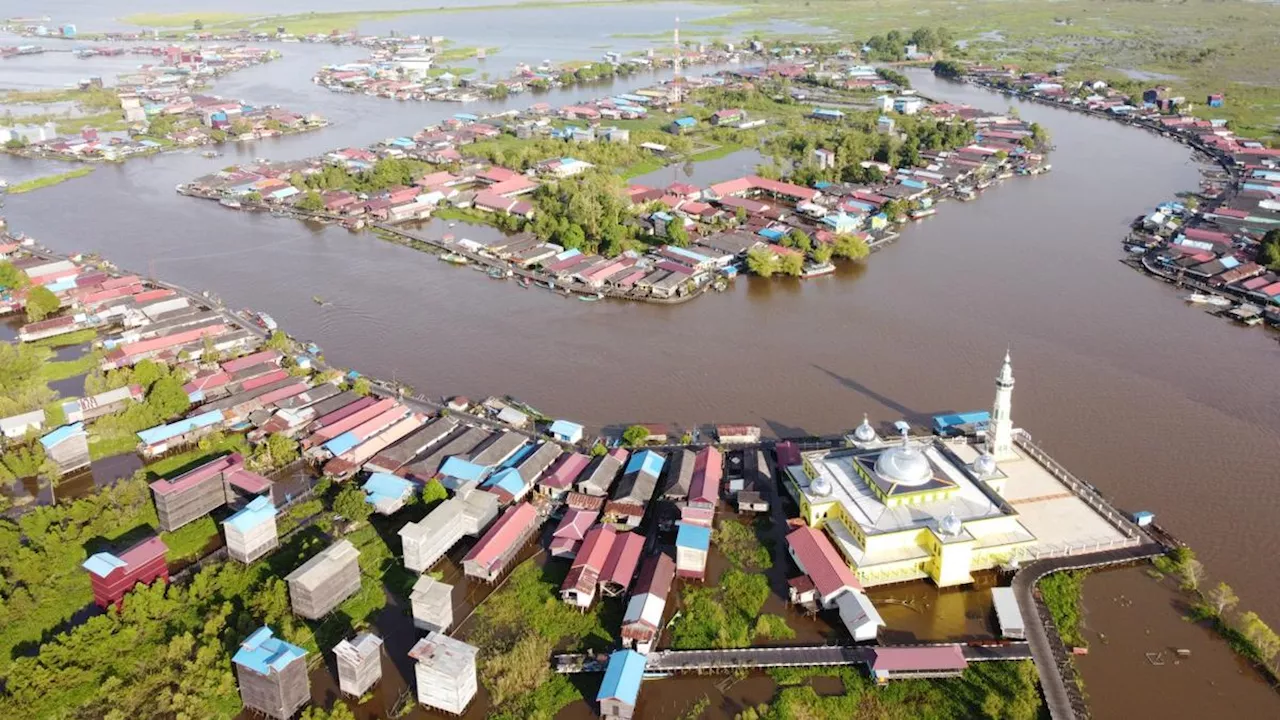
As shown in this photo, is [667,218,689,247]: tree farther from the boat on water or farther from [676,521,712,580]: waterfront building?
[676,521,712,580]: waterfront building

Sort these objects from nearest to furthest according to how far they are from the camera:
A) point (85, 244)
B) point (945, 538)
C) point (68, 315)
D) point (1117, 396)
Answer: point (945, 538), point (1117, 396), point (68, 315), point (85, 244)

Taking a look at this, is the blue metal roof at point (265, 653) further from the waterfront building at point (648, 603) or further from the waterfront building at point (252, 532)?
the waterfront building at point (648, 603)

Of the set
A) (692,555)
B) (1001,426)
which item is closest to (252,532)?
(692,555)

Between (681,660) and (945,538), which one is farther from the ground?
(945,538)

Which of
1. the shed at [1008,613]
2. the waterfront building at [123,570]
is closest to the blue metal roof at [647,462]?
the shed at [1008,613]

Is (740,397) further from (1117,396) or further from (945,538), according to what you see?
(1117,396)

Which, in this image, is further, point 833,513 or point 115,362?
point 115,362

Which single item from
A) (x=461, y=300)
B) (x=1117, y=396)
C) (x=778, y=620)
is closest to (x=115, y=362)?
(x=461, y=300)
